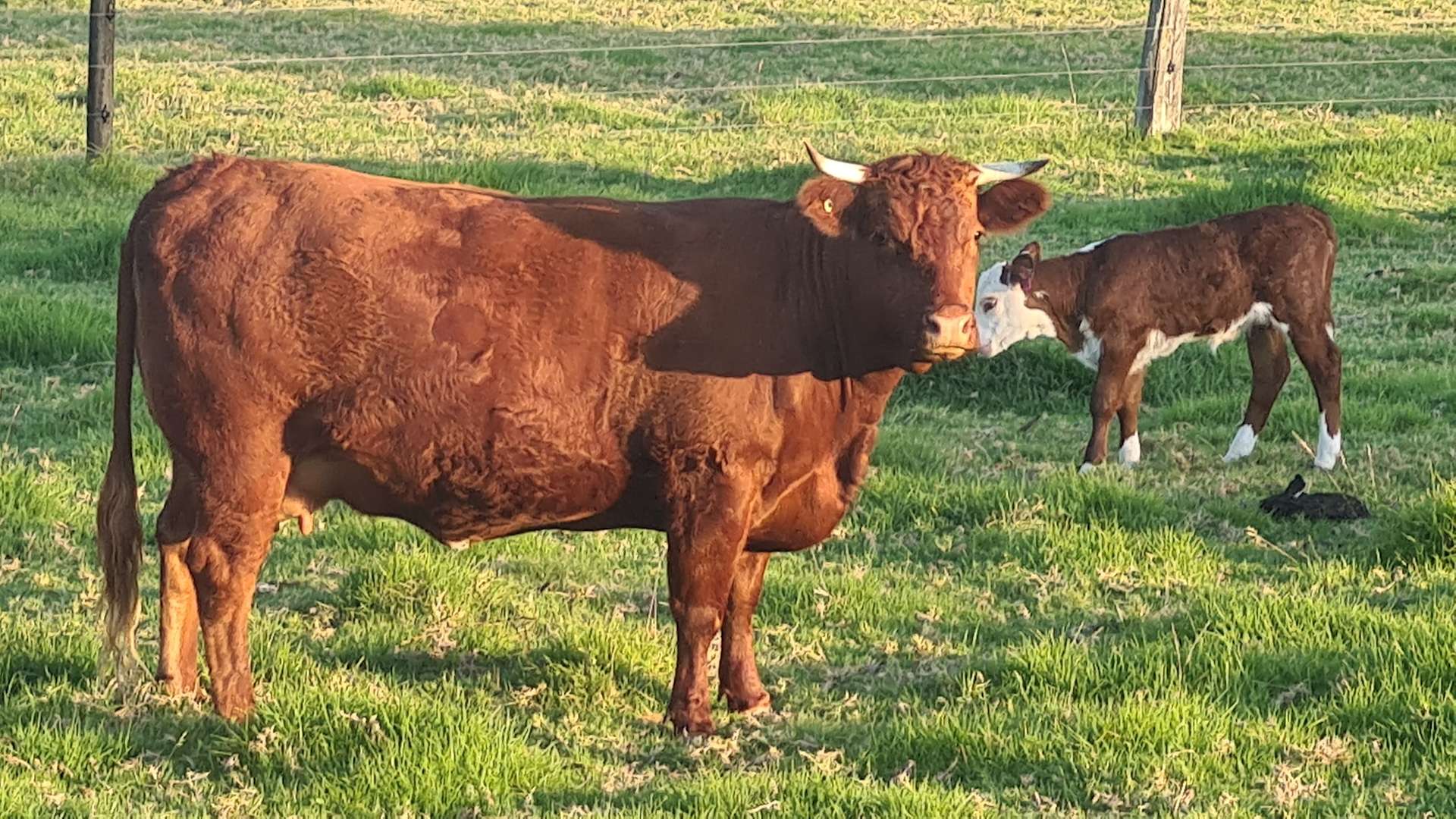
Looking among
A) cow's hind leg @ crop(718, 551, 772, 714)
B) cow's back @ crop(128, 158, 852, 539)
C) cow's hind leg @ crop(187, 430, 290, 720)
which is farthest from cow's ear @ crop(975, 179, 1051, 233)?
cow's hind leg @ crop(187, 430, 290, 720)

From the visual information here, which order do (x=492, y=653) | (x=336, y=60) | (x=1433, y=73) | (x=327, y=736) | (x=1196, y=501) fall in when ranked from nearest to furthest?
(x=327, y=736) < (x=492, y=653) < (x=1196, y=501) < (x=1433, y=73) < (x=336, y=60)

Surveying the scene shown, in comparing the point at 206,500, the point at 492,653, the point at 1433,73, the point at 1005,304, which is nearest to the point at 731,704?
the point at 492,653

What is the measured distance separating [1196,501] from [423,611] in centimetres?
336

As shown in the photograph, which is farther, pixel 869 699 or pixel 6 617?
pixel 6 617

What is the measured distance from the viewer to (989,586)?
6684 millimetres

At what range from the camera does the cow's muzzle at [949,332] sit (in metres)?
5.09

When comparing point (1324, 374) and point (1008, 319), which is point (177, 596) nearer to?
point (1008, 319)

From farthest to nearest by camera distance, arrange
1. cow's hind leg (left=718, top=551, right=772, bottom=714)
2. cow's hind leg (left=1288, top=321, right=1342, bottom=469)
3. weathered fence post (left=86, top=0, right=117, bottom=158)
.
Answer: weathered fence post (left=86, top=0, right=117, bottom=158) < cow's hind leg (left=1288, top=321, right=1342, bottom=469) < cow's hind leg (left=718, top=551, right=772, bottom=714)

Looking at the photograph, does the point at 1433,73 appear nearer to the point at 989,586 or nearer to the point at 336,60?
the point at 336,60

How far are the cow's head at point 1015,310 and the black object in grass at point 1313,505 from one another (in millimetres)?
2309

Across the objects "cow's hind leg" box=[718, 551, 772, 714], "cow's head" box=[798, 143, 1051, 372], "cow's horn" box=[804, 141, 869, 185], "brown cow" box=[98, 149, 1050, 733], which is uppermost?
"cow's horn" box=[804, 141, 869, 185]

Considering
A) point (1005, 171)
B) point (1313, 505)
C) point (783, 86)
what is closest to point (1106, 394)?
point (1313, 505)

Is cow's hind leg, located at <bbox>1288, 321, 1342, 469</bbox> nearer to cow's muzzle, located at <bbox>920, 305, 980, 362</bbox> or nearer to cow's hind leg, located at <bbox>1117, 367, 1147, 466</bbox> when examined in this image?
cow's hind leg, located at <bbox>1117, 367, 1147, 466</bbox>

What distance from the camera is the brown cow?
532 cm
